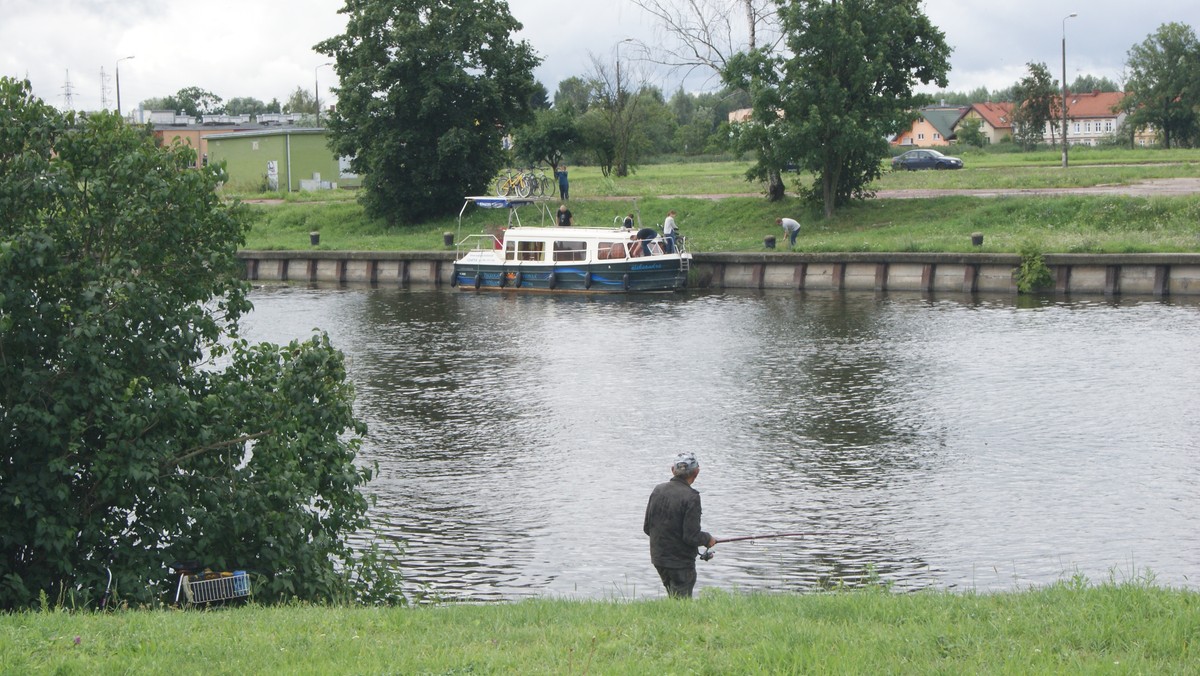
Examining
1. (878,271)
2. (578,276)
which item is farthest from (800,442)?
(578,276)

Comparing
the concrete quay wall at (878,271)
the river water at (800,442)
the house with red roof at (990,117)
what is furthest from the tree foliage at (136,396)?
the house with red roof at (990,117)

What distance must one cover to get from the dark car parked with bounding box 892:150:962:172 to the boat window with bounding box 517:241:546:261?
32307 mm

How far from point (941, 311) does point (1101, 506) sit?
20688mm

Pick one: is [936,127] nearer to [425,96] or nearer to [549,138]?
[549,138]

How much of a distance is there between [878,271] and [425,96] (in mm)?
21138

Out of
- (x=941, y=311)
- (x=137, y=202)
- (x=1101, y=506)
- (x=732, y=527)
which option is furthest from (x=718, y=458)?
(x=941, y=311)

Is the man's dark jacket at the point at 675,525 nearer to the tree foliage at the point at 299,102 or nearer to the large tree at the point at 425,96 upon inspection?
the large tree at the point at 425,96

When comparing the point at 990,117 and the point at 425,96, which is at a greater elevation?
the point at 990,117

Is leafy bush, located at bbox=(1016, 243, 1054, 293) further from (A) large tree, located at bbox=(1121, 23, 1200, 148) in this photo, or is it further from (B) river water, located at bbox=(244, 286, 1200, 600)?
(A) large tree, located at bbox=(1121, 23, 1200, 148)

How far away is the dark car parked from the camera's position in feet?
240

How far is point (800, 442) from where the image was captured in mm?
21297

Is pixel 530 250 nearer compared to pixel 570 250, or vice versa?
pixel 570 250

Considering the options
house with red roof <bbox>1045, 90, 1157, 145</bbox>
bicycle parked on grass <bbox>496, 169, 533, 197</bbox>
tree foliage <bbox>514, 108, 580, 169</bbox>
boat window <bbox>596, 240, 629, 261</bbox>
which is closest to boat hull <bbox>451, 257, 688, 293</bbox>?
boat window <bbox>596, 240, 629, 261</bbox>

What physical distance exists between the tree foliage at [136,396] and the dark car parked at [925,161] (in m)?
63.4
